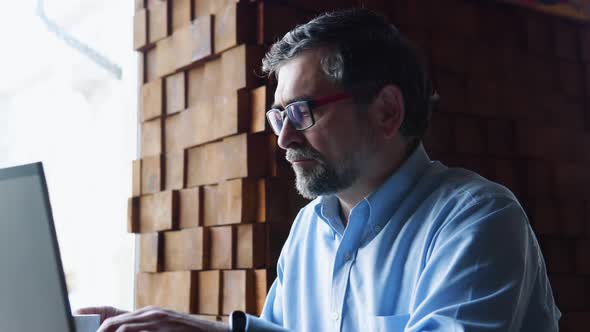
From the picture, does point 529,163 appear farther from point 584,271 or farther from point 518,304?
point 518,304

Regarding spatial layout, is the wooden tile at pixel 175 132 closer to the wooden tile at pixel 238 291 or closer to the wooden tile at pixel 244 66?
the wooden tile at pixel 244 66

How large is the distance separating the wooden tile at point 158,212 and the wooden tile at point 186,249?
0.03 meters

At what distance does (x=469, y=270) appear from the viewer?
45.5 inches

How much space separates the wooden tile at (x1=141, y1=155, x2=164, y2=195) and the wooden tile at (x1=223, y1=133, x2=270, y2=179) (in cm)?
32

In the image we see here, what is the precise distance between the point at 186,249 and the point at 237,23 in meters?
0.63

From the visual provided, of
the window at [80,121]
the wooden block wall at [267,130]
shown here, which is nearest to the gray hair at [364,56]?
the wooden block wall at [267,130]

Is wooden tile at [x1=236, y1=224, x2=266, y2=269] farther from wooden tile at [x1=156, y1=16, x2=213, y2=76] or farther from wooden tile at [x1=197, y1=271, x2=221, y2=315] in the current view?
wooden tile at [x1=156, y1=16, x2=213, y2=76]

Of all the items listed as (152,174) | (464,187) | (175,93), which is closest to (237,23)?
(175,93)

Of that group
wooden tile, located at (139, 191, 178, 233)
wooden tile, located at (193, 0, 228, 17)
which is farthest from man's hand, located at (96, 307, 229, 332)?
wooden tile, located at (193, 0, 228, 17)

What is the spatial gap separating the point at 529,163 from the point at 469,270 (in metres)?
1.28

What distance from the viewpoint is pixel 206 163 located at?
1.97m

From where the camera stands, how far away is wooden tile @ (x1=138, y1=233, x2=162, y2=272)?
2.08 metres

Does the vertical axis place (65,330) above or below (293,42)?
below

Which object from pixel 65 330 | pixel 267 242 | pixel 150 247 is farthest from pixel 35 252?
pixel 150 247
